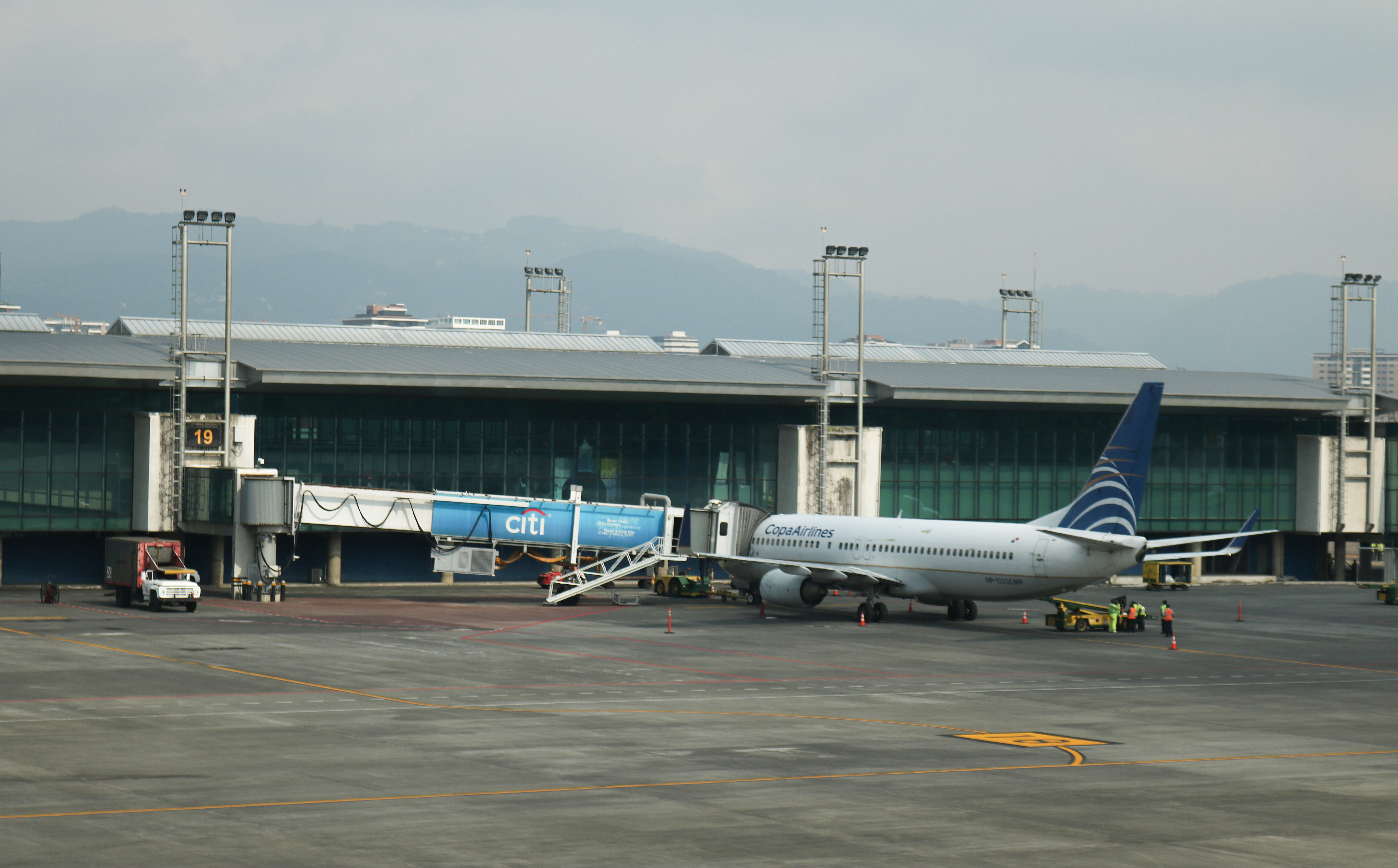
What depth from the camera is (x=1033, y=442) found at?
110 metres

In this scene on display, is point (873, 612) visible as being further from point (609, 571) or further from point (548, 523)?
point (548, 523)

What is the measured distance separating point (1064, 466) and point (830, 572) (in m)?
44.4

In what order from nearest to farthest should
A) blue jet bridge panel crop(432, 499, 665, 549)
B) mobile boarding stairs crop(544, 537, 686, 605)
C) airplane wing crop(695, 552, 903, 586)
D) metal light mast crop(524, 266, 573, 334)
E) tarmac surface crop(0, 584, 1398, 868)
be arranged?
1. tarmac surface crop(0, 584, 1398, 868)
2. airplane wing crop(695, 552, 903, 586)
3. mobile boarding stairs crop(544, 537, 686, 605)
4. blue jet bridge panel crop(432, 499, 665, 549)
5. metal light mast crop(524, 266, 573, 334)

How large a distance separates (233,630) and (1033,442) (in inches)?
2531

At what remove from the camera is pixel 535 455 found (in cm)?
9962

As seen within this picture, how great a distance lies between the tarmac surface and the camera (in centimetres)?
2477

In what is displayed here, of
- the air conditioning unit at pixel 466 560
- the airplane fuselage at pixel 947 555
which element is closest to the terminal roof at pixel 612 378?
the air conditioning unit at pixel 466 560

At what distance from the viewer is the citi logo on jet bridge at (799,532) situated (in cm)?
7575

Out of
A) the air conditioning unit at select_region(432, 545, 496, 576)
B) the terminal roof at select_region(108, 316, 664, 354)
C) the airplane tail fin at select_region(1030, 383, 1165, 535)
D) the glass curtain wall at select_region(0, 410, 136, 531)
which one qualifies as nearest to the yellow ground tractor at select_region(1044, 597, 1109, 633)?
the airplane tail fin at select_region(1030, 383, 1165, 535)

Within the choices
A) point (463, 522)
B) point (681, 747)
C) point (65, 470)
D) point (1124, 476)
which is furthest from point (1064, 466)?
point (681, 747)

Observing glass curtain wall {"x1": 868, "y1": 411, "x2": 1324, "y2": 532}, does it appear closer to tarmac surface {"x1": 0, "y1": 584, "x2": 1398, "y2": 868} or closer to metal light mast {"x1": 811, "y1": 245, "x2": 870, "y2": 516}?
metal light mast {"x1": 811, "y1": 245, "x2": 870, "y2": 516}

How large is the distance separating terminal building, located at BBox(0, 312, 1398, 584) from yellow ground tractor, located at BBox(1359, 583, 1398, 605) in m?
22.2

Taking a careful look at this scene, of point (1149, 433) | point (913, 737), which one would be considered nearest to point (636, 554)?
point (1149, 433)

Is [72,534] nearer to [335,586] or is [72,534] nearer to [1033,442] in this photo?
[335,586]
